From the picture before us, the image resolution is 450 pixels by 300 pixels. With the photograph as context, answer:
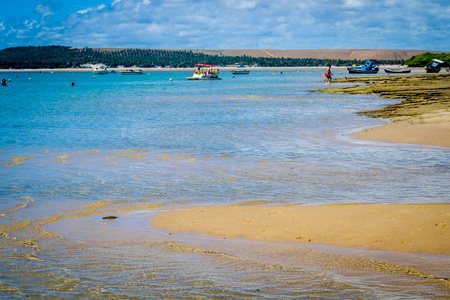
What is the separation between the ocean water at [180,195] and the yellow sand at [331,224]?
590 mm

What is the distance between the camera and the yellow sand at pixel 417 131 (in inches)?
736

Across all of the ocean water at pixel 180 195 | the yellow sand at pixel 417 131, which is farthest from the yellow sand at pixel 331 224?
the yellow sand at pixel 417 131

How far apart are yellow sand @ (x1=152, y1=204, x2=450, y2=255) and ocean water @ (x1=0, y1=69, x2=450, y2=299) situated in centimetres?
59

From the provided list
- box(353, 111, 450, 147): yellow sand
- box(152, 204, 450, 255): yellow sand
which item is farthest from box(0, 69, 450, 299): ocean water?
box(353, 111, 450, 147): yellow sand

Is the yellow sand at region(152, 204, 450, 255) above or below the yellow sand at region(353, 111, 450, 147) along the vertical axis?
below

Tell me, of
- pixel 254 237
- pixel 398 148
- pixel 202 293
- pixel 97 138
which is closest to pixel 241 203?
pixel 254 237

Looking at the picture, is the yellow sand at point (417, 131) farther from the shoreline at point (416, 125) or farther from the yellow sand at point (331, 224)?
the yellow sand at point (331, 224)

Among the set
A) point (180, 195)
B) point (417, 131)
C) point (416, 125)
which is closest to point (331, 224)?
point (180, 195)

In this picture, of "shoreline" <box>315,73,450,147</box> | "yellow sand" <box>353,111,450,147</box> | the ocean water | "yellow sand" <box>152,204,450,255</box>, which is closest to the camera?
the ocean water

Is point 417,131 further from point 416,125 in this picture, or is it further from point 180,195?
point 180,195

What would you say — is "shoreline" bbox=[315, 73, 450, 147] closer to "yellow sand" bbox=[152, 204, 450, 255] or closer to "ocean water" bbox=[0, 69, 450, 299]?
"ocean water" bbox=[0, 69, 450, 299]

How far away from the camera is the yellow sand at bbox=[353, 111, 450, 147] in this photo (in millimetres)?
18688

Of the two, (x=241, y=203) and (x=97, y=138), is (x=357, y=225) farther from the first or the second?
(x=97, y=138)

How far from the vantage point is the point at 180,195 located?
11727 mm
